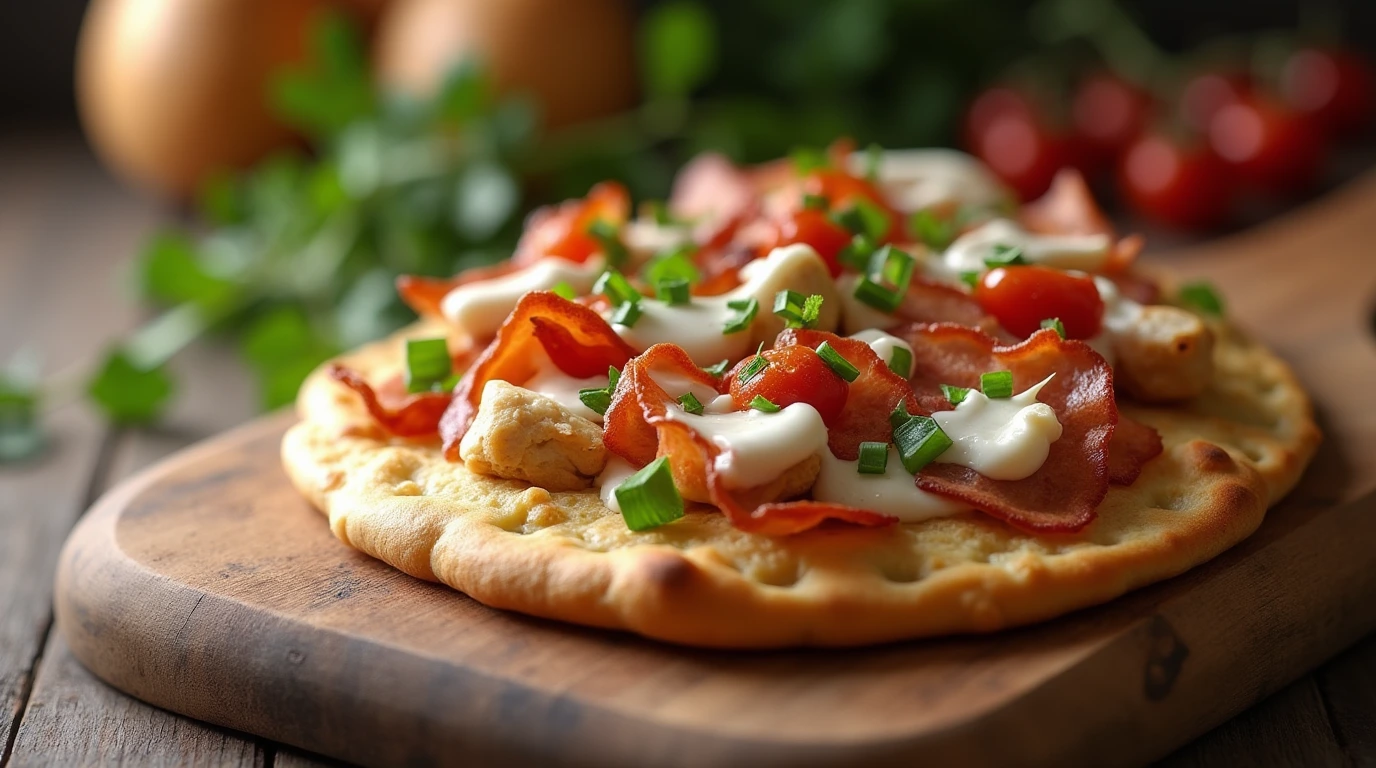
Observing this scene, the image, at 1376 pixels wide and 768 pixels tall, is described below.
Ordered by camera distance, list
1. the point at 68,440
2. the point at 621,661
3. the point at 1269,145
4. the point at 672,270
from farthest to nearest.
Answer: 1. the point at 1269,145
2. the point at 68,440
3. the point at 672,270
4. the point at 621,661

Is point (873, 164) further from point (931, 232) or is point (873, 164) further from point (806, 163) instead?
point (931, 232)

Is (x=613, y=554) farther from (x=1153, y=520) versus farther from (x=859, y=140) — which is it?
(x=859, y=140)

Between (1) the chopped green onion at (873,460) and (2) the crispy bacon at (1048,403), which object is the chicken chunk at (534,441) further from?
(2) the crispy bacon at (1048,403)

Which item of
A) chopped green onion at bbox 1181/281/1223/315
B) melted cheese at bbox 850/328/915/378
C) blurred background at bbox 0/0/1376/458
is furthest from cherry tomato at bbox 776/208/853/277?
blurred background at bbox 0/0/1376/458

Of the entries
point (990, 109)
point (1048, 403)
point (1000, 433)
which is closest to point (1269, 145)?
point (990, 109)

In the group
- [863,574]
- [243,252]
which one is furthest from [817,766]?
[243,252]

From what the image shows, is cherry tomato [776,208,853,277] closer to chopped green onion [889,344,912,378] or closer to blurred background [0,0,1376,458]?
chopped green onion [889,344,912,378]

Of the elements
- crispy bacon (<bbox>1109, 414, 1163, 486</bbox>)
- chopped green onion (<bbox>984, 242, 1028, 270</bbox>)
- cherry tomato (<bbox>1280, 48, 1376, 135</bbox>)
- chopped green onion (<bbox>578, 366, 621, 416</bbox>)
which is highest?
chopped green onion (<bbox>578, 366, 621, 416</bbox>)
